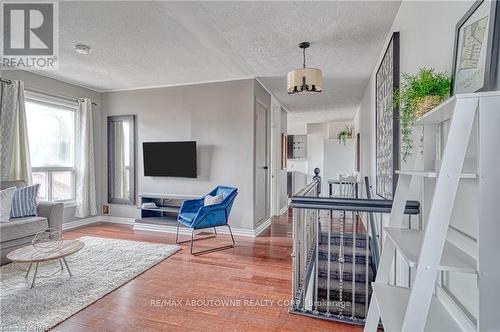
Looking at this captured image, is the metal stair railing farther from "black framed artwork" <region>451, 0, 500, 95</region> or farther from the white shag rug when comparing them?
the white shag rug

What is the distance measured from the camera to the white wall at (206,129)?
4277 millimetres

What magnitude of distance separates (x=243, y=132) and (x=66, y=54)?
8.40 ft

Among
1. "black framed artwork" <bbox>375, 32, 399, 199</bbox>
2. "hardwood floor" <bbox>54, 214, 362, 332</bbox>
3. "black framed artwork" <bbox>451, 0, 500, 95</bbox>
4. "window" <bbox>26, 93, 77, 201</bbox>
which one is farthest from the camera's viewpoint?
"window" <bbox>26, 93, 77, 201</bbox>

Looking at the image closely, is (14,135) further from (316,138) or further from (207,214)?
(316,138)

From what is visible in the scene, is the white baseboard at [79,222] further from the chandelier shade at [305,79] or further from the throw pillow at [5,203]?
the chandelier shade at [305,79]

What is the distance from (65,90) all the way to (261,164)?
11.8 ft

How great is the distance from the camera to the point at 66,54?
132 inches


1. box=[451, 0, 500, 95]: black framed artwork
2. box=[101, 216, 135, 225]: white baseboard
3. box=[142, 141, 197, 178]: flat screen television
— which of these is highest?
box=[451, 0, 500, 95]: black framed artwork

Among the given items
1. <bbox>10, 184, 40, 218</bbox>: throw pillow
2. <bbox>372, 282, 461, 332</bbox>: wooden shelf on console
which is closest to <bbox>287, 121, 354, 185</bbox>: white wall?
<bbox>10, 184, 40, 218</bbox>: throw pillow

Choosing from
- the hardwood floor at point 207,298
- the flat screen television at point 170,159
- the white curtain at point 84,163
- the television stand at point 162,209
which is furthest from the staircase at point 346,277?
the white curtain at point 84,163

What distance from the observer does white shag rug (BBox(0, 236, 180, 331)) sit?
198 centimetres

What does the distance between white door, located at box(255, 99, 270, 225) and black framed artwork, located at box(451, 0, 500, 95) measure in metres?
3.31

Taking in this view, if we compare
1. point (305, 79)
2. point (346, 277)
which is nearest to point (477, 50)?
point (305, 79)

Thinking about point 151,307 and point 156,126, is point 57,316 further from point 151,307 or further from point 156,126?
point 156,126
